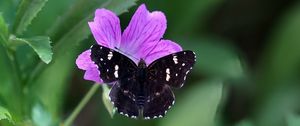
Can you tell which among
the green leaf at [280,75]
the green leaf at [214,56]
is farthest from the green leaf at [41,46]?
the green leaf at [280,75]

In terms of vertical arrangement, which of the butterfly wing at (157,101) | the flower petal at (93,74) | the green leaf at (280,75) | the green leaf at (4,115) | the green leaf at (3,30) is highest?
the green leaf at (3,30)

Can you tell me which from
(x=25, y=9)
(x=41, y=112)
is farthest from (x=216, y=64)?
(x=25, y=9)

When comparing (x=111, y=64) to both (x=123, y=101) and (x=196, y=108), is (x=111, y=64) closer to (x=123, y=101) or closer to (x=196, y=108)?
(x=123, y=101)

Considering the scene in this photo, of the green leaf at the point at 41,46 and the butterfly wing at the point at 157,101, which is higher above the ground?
the green leaf at the point at 41,46

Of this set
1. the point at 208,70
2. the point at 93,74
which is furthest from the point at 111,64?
the point at 208,70

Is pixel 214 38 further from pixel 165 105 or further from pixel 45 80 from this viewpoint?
pixel 165 105

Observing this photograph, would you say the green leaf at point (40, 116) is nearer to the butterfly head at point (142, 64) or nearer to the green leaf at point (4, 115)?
the green leaf at point (4, 115)
